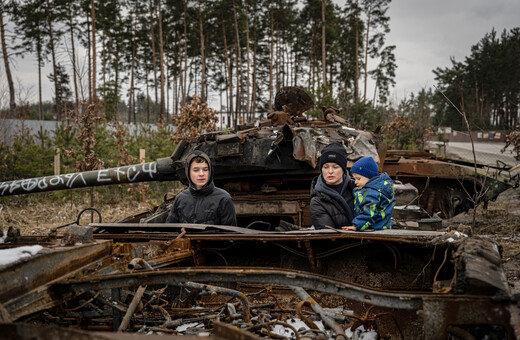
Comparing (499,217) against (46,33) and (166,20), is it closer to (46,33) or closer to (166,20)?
(166,20)

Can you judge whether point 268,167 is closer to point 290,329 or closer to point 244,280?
point 290,329

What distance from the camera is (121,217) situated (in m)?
10.8

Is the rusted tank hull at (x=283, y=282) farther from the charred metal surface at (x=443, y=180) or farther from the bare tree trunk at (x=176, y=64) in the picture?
the bare tree trunk at (x=176, y=64)

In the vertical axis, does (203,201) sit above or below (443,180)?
above

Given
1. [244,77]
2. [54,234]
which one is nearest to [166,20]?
[244,77]

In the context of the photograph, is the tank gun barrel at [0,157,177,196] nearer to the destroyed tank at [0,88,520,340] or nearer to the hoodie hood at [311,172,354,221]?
the destroyed tank at [0,88,520,340]

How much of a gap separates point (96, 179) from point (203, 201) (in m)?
3.21

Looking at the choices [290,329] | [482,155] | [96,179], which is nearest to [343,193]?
[290,329]

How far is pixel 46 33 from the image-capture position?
26578 mm

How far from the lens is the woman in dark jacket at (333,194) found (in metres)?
3.55

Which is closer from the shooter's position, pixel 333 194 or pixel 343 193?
pixel 333 194

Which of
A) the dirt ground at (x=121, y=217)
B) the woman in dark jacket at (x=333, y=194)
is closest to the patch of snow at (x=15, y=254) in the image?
the woman in dark jacket at (x=333, y=194)

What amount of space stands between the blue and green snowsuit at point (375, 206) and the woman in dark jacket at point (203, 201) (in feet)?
4.10

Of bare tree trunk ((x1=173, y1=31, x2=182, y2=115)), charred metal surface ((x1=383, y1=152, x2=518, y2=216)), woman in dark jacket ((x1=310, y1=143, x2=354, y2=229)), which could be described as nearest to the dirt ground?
charred metal surface ((x1=383, y1=152, x2=518, y2=216))
